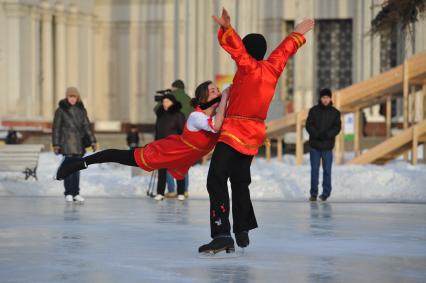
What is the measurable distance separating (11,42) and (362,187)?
29859mm

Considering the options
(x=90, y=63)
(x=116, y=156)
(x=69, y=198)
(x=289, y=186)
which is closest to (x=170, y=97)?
(x=69, y=198)

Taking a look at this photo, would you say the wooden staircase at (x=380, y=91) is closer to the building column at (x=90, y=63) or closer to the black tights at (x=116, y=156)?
the black tights at (x=116, y=156)

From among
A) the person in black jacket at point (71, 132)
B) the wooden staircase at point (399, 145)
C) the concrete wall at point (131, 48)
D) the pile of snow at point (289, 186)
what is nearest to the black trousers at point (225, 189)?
the person in black jacket at point (71, 132)

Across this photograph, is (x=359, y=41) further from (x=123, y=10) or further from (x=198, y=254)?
(x=198, y=254)

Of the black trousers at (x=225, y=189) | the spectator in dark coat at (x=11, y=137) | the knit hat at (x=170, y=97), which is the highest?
the knit hat at (x=170, y=97)

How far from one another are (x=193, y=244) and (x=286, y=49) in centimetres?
219

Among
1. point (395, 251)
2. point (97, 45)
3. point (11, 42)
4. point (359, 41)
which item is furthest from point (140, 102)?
point (395, 251)

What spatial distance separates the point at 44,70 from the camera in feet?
169

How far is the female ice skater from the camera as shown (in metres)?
11.3

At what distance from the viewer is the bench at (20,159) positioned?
24062 millimetres

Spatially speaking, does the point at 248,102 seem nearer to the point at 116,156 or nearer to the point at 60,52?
the point at 116,156

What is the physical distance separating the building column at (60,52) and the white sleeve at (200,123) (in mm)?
41564

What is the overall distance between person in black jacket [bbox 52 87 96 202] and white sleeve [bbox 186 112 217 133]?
7.25 m

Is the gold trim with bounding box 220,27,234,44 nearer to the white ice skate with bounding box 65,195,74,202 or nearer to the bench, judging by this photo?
the white ice skate with bounding box 65,195,74,202
